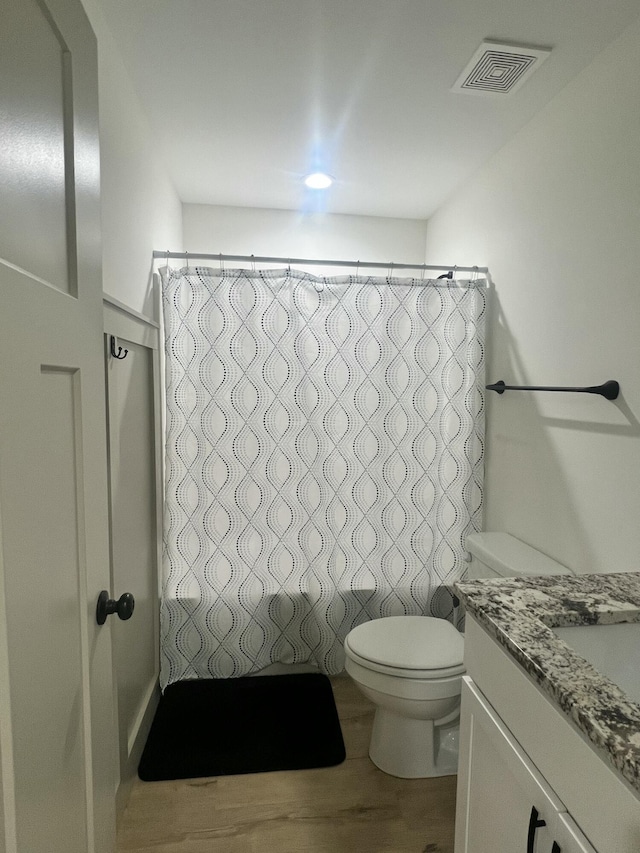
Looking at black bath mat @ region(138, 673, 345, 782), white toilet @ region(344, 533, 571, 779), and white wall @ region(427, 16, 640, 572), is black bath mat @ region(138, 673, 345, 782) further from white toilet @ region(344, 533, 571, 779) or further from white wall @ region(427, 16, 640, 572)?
white wall @ region(427, 16, 640, 572)

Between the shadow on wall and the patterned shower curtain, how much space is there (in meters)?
0.08

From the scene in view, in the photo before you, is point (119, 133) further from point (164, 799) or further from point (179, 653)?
point (164, 799)

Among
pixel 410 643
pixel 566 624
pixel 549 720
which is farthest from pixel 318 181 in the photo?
pixel 549 720

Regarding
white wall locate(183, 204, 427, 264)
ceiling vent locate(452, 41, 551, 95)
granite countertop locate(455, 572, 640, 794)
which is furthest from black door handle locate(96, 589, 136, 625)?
white wall locate(183, 204, 427, 264)

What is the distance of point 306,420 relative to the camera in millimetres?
2135

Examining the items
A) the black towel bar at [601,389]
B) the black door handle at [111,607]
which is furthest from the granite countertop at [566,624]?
the black door handle at [111,607]

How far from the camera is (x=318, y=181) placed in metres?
2.42

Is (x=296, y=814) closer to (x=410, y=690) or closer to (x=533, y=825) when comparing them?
(x=410, y=690)

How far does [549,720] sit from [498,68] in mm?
1724

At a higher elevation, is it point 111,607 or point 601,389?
point 601,389

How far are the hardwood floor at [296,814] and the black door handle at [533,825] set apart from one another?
89 centimetres

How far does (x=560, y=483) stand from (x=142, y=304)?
1.59 metres

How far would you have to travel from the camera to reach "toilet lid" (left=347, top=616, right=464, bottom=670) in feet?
5.49

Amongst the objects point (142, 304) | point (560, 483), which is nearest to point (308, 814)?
point (560, 483)
